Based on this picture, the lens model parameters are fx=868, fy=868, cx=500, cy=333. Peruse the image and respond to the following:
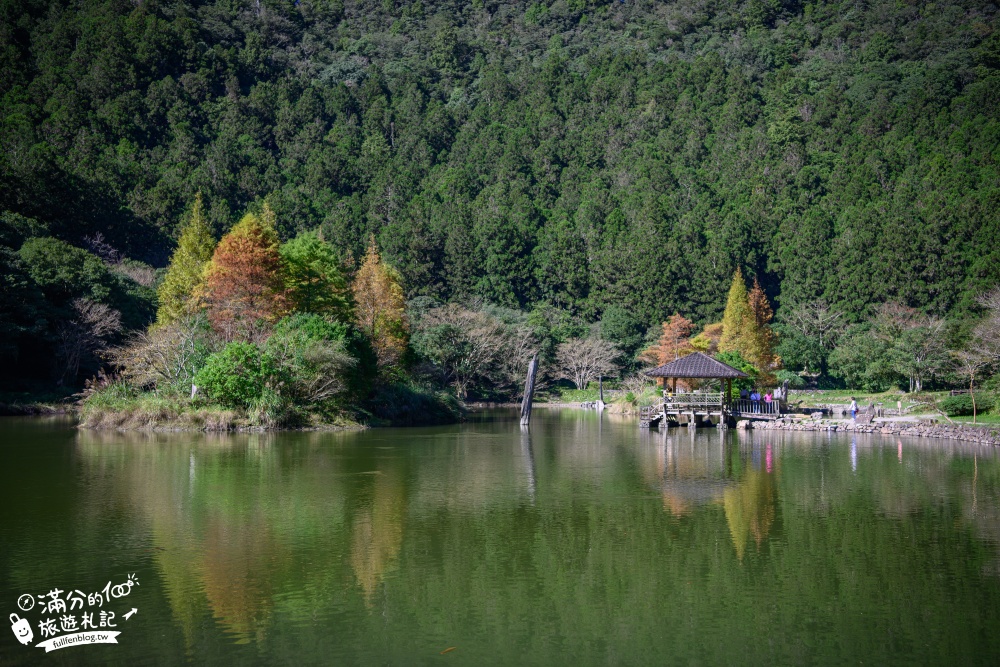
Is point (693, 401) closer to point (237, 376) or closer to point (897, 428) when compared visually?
point (897, 428)

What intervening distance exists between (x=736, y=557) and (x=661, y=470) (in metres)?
8.92

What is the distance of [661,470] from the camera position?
814 inches

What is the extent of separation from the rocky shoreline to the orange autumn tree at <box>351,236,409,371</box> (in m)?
16.2

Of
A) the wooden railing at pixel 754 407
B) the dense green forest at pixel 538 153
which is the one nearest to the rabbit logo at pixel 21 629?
the wooden railing at pixel 754 407

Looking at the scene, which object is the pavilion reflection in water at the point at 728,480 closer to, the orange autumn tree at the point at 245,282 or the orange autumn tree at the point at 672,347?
the orange autumn tree at the point at 245,282

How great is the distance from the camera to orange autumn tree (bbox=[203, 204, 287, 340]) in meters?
34.4

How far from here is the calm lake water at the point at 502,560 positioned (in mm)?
8516

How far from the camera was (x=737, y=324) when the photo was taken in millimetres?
53531

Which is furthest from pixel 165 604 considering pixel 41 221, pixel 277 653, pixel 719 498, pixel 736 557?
pixel 41 221

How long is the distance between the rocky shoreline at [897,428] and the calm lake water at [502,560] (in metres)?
7.60

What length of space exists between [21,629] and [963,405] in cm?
3374

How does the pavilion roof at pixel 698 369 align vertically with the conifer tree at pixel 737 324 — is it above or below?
below

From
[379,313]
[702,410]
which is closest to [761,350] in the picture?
[702,410]

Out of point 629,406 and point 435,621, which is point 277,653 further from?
point 629,406
